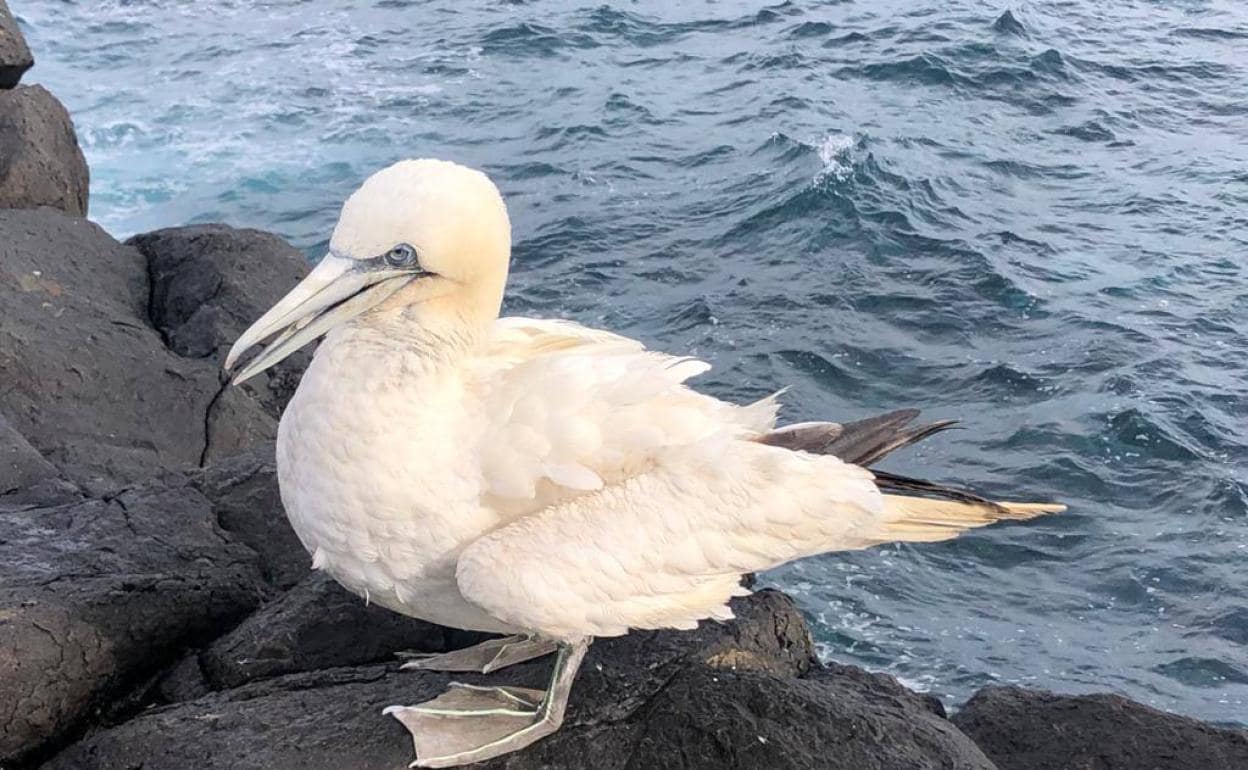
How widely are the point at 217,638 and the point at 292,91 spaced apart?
1374cm

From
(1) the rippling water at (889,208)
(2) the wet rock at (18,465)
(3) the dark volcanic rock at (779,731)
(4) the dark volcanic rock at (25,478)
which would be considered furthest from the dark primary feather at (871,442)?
(1) the rippling water at (889,208)

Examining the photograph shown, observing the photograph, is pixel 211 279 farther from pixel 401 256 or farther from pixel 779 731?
pixel 779 731

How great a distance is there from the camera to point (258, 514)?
4.85 m

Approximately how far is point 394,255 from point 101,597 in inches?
61.6

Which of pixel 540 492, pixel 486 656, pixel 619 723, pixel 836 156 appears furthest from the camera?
pixel 836 156

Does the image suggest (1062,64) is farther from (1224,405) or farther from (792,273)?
(1224,405)

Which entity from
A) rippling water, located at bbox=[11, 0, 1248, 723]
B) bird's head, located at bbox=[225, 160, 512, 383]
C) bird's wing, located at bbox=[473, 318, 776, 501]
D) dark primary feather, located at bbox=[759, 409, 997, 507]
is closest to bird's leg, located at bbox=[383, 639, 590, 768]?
bird's wing, located at bbox=[473, 318, 776, 501]

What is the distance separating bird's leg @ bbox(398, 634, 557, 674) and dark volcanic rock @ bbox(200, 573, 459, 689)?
0.18 meters

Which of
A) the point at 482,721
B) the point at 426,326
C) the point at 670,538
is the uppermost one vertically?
the point at 426,326

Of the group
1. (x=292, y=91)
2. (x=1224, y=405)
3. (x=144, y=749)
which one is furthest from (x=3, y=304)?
(x=292, y=91)

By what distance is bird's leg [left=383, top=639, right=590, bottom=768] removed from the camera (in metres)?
3.62

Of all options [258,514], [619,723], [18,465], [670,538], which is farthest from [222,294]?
[670,538]

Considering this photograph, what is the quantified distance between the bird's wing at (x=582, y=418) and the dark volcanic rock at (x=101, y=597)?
1393 millimetres

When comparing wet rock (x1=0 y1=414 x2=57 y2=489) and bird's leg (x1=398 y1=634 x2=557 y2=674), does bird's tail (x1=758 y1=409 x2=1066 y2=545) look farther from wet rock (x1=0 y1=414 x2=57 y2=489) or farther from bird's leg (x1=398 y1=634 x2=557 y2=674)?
wet rock (x1=0 y1=414 x2=57 y2=489)
